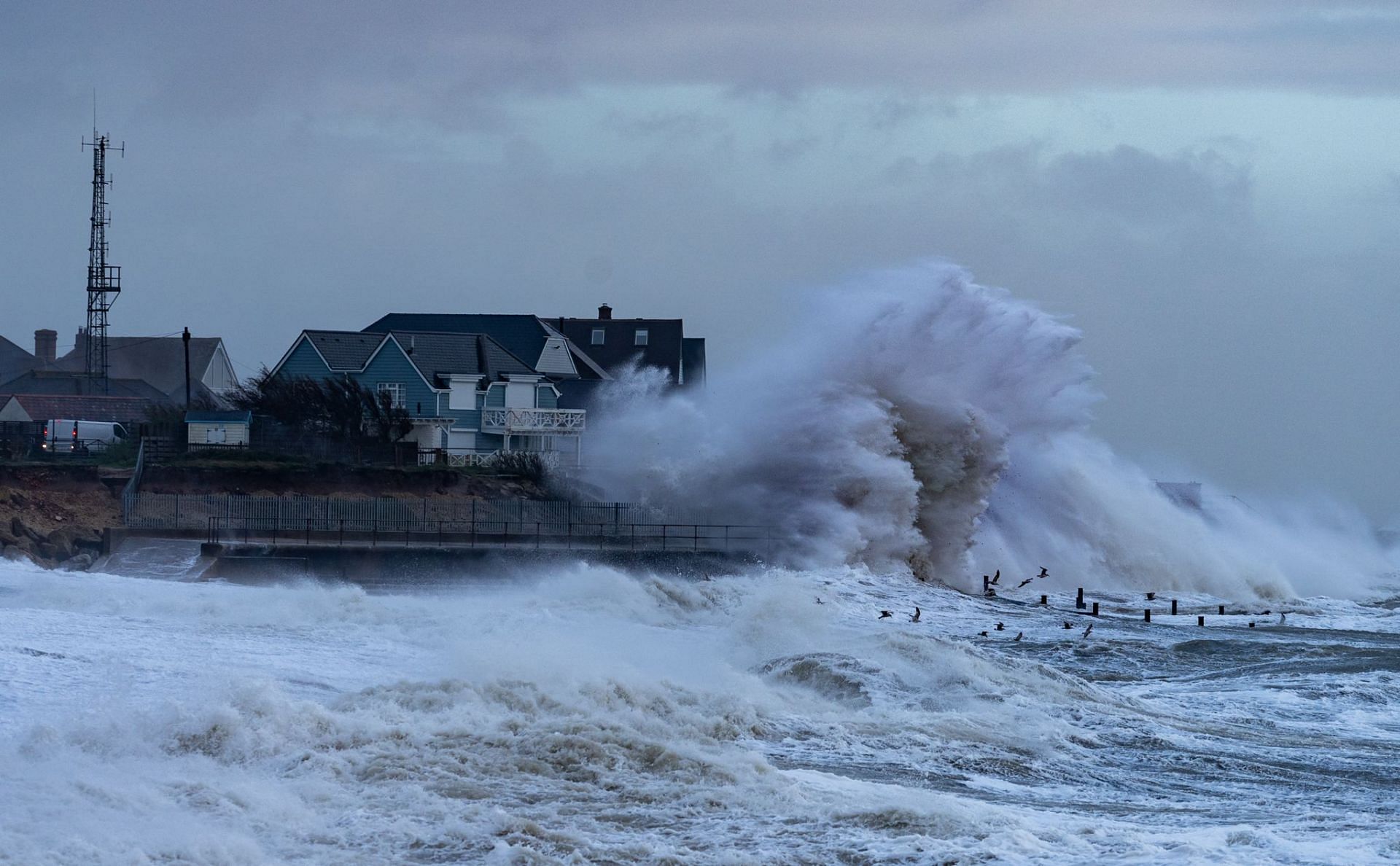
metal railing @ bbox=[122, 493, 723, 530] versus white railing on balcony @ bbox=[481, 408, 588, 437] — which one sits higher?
white railing on balcony @ bbox=[481, 408, 588, 437]

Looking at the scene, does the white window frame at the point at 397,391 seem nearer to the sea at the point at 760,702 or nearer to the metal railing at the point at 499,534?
the metal railing at the point at 499,534

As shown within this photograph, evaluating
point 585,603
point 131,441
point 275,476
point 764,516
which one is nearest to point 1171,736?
point 585,603

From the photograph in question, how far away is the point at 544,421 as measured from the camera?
50.7 meters

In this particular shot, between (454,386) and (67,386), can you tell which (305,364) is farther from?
(67,386)

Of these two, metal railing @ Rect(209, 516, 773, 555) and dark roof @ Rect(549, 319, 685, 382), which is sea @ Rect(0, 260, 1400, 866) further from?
dark roof @ Rect(549, 319, 685, 382)

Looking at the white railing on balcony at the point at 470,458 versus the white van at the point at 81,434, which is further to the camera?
the white van at the point at 81,434

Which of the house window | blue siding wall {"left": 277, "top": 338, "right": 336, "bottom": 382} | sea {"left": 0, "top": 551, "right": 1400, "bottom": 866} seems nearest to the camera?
sea {"left": 0, "top": 551, "right": 1400, "bottom": 866}

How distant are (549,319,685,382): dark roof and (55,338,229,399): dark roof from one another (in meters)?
17.7

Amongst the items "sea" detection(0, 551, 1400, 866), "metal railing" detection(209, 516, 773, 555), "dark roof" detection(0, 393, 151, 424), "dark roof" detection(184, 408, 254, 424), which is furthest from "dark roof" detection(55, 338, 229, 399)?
"sea" detection(0, 551, 1400, 866)

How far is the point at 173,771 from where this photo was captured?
12.6 meters

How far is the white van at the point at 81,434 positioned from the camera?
47594 mm

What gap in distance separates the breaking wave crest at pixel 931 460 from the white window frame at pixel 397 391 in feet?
34.6

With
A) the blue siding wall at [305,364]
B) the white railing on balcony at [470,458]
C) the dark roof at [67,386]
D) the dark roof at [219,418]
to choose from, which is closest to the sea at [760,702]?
the white railing on balcony at [470,458]

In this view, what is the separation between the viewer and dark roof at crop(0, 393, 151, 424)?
183ft
